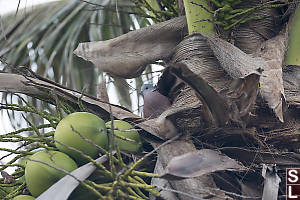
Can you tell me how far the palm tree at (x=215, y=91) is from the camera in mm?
943

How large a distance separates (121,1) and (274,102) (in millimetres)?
1461

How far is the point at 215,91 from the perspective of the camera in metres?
0.92

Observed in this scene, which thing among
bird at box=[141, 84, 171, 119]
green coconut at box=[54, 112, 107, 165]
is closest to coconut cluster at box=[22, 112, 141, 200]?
green coconut at box=[54, 112, 107, 165]

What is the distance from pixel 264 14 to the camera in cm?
125

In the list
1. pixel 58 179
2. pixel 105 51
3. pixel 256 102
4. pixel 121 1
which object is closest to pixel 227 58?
pixel 256 102

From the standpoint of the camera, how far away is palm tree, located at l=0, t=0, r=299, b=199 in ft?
3.09

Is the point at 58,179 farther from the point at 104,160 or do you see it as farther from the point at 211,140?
the point at 211,140
